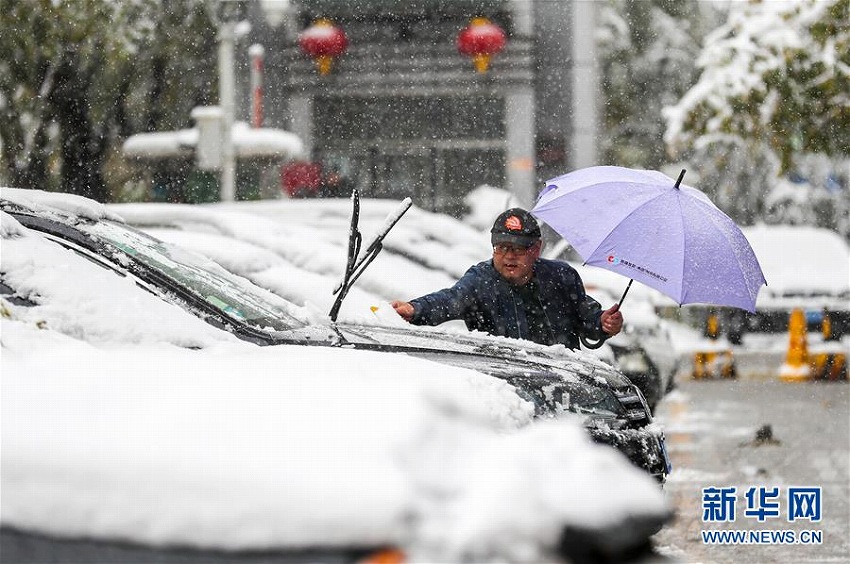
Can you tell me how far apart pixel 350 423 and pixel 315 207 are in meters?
8.61

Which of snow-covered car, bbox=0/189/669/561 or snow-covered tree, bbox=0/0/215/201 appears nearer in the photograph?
snow-covered car, bbox=0/189/669/561

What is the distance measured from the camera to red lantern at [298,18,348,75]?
2266 centimetres

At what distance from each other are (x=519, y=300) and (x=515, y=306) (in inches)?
1.7

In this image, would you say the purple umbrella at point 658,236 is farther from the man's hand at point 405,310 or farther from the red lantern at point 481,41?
the red lantern at point 481,41

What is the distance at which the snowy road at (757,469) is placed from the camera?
7.04m

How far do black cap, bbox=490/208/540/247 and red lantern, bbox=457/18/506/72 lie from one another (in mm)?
16599

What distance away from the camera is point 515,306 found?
20.4 ft

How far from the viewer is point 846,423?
12.0m

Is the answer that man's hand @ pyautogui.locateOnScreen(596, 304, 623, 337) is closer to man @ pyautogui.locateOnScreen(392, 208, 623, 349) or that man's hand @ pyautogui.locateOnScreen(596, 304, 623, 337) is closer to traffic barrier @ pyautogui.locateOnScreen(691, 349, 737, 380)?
man @ pyautogui.locateOnScreen(392, 208, 623, 349)

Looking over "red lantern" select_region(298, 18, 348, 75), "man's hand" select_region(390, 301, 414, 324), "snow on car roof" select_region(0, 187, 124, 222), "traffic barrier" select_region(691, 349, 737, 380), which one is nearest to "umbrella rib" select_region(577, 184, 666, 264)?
"man's hand" select_region(390, 301, 414, 324)

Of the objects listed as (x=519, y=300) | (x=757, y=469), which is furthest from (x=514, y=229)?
(x=757, y=469)

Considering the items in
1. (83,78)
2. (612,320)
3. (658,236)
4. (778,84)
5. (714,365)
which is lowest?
(714,365)

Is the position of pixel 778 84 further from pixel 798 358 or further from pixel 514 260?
pixel 514 260

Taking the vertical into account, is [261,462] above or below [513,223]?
below
